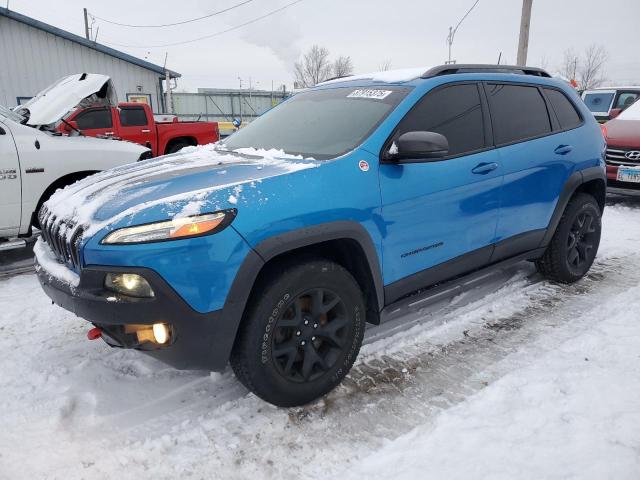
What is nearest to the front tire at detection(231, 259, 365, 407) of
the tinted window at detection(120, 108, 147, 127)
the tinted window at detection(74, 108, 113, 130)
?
the tinted window at detection(74, 108, 113, 130)

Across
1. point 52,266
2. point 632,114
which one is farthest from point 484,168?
point 632,114

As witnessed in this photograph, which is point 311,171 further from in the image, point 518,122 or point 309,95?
point 518,122

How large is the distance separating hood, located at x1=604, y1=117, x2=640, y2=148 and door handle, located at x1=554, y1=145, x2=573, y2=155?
4.46 meters

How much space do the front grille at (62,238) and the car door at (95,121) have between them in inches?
323

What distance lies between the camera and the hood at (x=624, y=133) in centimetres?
727

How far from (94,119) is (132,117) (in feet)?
3.13

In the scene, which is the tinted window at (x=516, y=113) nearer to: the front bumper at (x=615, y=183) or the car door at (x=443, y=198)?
the car door at (x=443, y=198)

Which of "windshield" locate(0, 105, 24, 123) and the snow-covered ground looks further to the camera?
"windshield" locate(0, 105, 24, 123)

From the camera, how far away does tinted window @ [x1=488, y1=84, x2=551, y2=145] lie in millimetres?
3348

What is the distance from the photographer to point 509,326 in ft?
11.1

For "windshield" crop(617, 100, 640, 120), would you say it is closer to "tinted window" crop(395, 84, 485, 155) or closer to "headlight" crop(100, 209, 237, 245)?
"tinted window" crop(395, 84, 485, 155)

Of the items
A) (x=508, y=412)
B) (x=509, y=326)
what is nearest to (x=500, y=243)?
(x=509, y=326)

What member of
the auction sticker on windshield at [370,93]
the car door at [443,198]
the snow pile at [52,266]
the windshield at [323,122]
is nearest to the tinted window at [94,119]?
the windshield at [323,122]

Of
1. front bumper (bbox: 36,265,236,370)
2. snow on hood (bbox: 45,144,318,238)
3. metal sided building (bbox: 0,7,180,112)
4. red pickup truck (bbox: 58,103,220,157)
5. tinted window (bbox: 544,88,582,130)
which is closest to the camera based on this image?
front bumper (bbox: 36,265,236,370)
